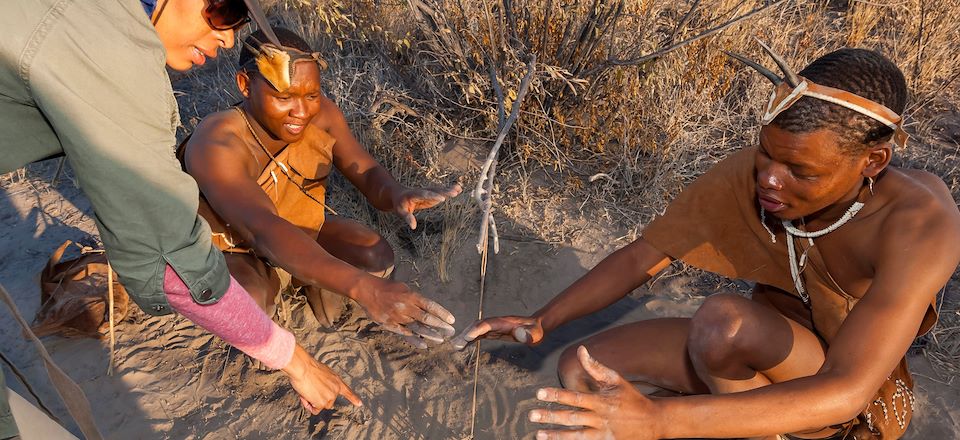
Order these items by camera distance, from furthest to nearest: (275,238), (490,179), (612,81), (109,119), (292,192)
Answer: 1. (612,81)
2. (292,192)
3. (275,238)
4. (490,179)
5. (109,119)

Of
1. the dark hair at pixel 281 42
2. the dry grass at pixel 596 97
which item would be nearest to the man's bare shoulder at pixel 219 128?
the dark hair at pixel 281 42

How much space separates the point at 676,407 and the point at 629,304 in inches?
57.4

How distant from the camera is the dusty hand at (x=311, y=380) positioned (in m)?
1.67

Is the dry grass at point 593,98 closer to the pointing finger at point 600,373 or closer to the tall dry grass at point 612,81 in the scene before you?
the tall dry grass at point 612,81

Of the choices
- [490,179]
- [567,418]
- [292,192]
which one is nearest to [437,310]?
[490,179]

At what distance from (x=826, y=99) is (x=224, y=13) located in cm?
136

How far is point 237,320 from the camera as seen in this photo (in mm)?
1473

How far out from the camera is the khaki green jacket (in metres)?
0.98

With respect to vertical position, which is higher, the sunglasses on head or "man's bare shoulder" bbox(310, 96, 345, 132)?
the sunglasses on head

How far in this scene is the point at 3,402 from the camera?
1.13 m

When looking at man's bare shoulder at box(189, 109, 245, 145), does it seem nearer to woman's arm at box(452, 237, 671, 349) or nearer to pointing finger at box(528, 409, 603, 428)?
woman's arm at box(452, 237, 671, 349)

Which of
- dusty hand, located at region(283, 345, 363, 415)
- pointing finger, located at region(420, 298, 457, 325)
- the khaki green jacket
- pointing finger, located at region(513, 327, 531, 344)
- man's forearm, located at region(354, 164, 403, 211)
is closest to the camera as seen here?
the khaki green jacket

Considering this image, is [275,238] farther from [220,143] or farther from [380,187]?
[380,187]

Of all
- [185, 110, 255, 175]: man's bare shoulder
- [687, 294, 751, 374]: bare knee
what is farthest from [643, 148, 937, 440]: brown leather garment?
[185, 110, 255, 175]: man's bare shoulder
